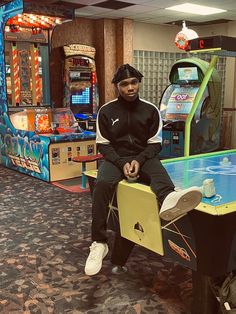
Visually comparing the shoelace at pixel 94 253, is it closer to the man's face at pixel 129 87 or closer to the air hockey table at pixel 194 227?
the air hockey table at pixel 194 227

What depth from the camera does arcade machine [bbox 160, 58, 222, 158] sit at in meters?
6.45

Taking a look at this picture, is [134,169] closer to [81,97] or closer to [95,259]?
[95,259]

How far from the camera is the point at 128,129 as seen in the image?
9.20 feet

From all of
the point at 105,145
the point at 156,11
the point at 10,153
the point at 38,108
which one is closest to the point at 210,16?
the point at 156,11

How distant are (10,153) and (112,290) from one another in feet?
14.3

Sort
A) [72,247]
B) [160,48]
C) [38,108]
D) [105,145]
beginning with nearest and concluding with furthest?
[105,145]
[72,247]
[38,108]
[160,48]

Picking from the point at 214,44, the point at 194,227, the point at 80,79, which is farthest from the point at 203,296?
the point at 80,79

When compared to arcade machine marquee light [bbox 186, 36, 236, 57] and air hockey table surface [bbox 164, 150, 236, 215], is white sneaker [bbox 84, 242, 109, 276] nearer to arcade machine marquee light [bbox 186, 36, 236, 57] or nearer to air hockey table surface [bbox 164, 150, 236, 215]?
air hockey table surface [bbox 164, 150, 236, 215]

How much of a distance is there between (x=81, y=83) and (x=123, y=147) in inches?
177

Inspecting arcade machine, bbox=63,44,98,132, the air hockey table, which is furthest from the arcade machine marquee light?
arcade machine, bbox=63,44,98,132

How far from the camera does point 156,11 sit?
692 centimetres

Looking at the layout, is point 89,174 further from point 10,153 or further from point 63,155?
point 10,153

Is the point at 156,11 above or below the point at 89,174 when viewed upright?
above

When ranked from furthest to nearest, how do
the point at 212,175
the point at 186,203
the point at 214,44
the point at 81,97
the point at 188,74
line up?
1. the point at 81,97
2. the point at 188,74
3. the point at 214,44
4. the point at 212,175
5. the point at 186,203
